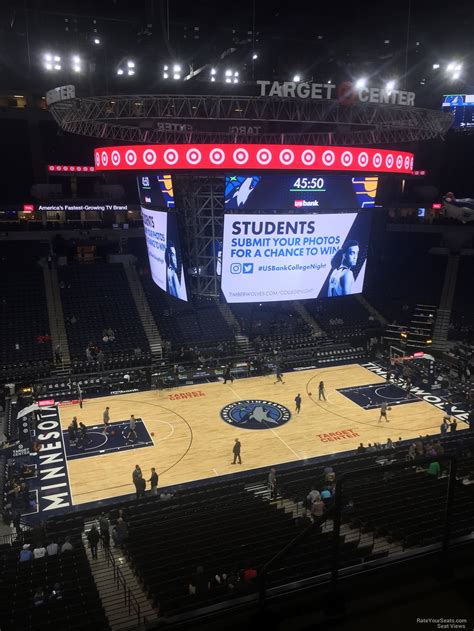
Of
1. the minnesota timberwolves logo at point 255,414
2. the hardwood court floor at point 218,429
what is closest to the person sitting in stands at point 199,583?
the hardwood court floor at point 218,429

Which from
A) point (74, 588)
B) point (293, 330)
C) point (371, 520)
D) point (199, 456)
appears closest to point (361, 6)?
point (293, 330)

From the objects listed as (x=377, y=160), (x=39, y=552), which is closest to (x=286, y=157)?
(x=377, y=160)

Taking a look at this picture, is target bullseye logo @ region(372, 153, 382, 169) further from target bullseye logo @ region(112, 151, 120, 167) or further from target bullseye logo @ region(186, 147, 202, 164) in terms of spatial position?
target bullseye logo @ region(112, 151, 120, 167)

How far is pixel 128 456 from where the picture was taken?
19828 millimetres

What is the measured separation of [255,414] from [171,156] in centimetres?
1208

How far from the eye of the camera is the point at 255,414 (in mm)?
24000

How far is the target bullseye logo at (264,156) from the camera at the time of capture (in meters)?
19.1

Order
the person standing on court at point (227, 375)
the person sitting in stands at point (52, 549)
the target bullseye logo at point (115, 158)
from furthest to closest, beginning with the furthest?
1. the person standing on court at point (227, 375)
2. the target bullseye logo at point (115, 158)
3. the person sitting in stands at point (52, 549)

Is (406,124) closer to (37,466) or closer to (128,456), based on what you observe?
(128,456)

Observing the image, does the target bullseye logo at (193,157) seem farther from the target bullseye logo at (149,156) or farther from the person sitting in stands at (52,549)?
the person sitting in stands at (52,549)

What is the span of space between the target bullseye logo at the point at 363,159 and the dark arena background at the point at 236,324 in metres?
0.23

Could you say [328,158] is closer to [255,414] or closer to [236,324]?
[255,414]

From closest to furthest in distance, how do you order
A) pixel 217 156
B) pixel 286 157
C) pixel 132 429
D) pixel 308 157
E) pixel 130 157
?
pixel 217 156
pixel 286 157
pixel 308 157
pixel 130 157
pixel 132 429

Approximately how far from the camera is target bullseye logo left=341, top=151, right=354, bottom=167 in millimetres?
20000
